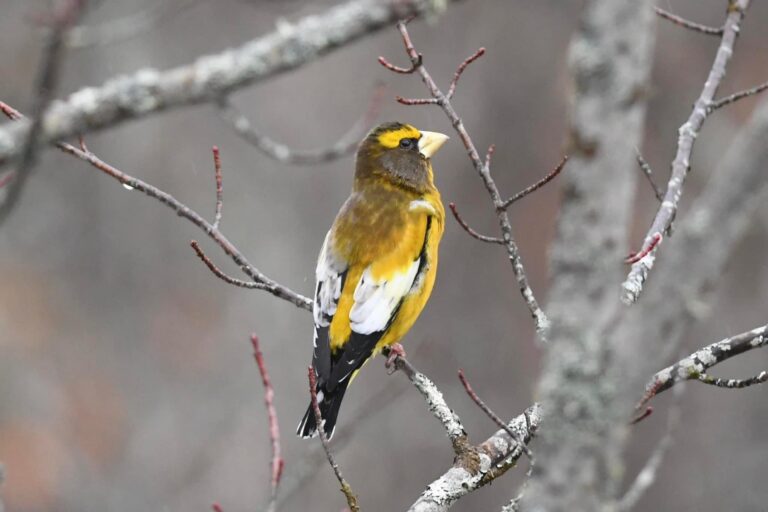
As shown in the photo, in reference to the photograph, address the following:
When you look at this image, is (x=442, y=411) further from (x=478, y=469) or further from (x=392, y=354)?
(x=392, y=354)

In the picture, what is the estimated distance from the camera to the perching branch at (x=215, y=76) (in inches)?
77.8

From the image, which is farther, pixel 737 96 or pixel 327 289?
pixel 327 289

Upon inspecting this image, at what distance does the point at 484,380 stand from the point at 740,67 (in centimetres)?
403

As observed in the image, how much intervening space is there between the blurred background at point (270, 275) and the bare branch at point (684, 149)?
5487 mm

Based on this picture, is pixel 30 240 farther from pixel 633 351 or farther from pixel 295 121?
pixel 633 351

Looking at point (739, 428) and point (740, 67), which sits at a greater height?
point (740, 67)

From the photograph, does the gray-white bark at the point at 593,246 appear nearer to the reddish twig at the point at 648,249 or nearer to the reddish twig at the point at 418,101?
the reddish twig at the point at 648,249

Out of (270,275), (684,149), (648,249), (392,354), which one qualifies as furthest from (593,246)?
(270,275)

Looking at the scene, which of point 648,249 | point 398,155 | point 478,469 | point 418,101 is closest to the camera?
point 478,469

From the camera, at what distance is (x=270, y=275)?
1116cm

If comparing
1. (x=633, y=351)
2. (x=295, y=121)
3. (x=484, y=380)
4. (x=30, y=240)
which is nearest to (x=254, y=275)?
(x=633, y=351)

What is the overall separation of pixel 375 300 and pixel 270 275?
6.32 m

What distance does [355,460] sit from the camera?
10930 mm

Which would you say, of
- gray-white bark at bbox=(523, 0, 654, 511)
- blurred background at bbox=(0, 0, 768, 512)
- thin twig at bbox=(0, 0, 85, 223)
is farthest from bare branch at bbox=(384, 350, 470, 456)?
blurred background at bbox=(0, 0, 768, 512)
